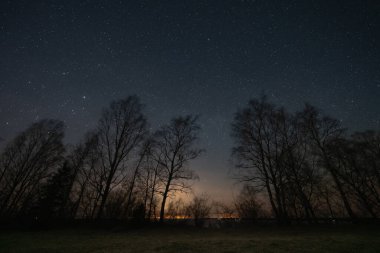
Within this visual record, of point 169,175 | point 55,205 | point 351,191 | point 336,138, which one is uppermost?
point 336,138

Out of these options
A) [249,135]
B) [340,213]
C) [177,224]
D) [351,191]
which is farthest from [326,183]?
[177,224]

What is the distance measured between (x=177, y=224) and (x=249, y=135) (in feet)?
40.6

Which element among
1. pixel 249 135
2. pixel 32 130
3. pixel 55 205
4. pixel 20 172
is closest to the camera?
pixel 55 205

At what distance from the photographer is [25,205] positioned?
22.4 meters

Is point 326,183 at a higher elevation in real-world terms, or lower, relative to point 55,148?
lower

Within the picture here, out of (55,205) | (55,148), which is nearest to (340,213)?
(55,205)

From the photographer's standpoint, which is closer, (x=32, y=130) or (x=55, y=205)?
(x=55, y=205)

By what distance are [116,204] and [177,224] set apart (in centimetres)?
1249

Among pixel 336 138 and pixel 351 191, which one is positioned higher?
pixel 336 138

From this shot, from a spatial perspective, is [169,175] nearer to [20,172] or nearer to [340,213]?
[20,172]

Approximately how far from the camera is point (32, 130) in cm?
2444

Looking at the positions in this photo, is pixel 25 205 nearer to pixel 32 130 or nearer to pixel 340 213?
pixel 32 130

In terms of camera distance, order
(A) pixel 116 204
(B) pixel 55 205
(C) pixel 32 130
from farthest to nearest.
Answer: (A) pixel 116 204 < (C) pixel 32 130 < (B) pixel 55 205

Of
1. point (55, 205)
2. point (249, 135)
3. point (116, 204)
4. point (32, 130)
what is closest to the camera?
point (55, 205)
